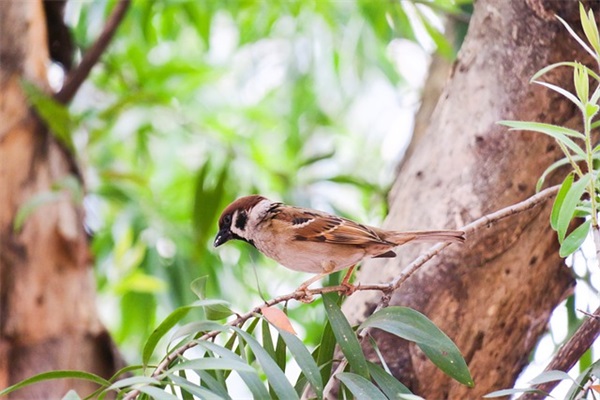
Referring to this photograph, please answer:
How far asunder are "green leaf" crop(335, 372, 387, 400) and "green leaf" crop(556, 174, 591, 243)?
416 mm

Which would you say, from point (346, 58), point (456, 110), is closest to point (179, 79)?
point (346, 58)

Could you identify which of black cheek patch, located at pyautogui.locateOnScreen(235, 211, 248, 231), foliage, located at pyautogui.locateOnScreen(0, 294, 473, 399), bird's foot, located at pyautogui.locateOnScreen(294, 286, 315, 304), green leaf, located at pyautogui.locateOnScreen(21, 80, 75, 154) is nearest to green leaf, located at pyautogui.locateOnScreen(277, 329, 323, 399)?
foliage, located at pyautogui.locateOnScreen(0, 294, 473, 399)

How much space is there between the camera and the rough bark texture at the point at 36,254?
3494mm

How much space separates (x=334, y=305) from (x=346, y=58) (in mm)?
3319

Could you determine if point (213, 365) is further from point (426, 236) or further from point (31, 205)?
point (31, 205)

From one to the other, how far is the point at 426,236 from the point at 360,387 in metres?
0.57

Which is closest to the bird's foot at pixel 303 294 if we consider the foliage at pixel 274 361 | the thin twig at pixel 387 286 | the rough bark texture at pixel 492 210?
the thin twig at pixel 387 286

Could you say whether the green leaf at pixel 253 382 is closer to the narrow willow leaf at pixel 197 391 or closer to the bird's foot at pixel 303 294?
the narrow willow leaf at pixel 197 391

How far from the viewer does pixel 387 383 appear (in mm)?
1721

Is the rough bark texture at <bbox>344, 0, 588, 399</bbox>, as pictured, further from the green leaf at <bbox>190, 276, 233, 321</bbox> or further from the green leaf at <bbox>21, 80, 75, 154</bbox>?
the green leaf at <bbox>21, 80, 75, 154</bbox>

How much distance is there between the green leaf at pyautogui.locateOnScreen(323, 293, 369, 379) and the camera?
169 centimetres

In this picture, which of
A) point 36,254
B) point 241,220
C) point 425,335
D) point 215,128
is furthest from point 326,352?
point 215,128

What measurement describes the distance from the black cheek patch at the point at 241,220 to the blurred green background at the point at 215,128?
75 cm

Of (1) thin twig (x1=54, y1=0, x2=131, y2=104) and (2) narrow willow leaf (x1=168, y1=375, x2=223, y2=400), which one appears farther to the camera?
(1) thin twig (x1=54, y1=0, x2=131, y2=104)
